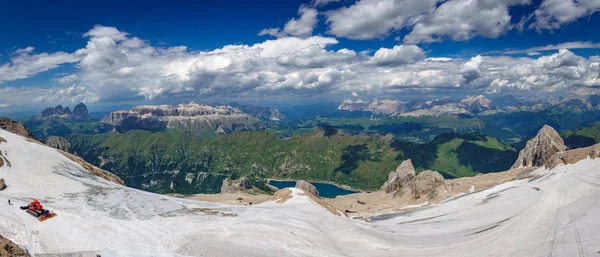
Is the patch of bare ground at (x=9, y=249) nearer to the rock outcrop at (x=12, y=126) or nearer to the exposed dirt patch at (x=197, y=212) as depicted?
the exposed dirt patch at (x=197, y=212)

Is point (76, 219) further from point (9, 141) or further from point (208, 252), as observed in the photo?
point (9, 141)

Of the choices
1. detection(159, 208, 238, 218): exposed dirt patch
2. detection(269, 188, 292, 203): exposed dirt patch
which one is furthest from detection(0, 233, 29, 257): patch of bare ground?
detection(269, 188, 292, 203): exposed dirt patch

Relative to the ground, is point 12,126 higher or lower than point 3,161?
higher

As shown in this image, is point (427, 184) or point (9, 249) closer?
point (9, 249)

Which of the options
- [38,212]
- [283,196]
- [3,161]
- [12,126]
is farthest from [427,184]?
[12,126]

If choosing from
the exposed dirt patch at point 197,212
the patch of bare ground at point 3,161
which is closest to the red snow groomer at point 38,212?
the exposed dirt patch at point 197,212

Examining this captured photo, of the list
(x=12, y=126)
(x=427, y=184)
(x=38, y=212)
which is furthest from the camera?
(x=427, y=184)

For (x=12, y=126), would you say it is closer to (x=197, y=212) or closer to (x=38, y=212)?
(x=38, y=212)
